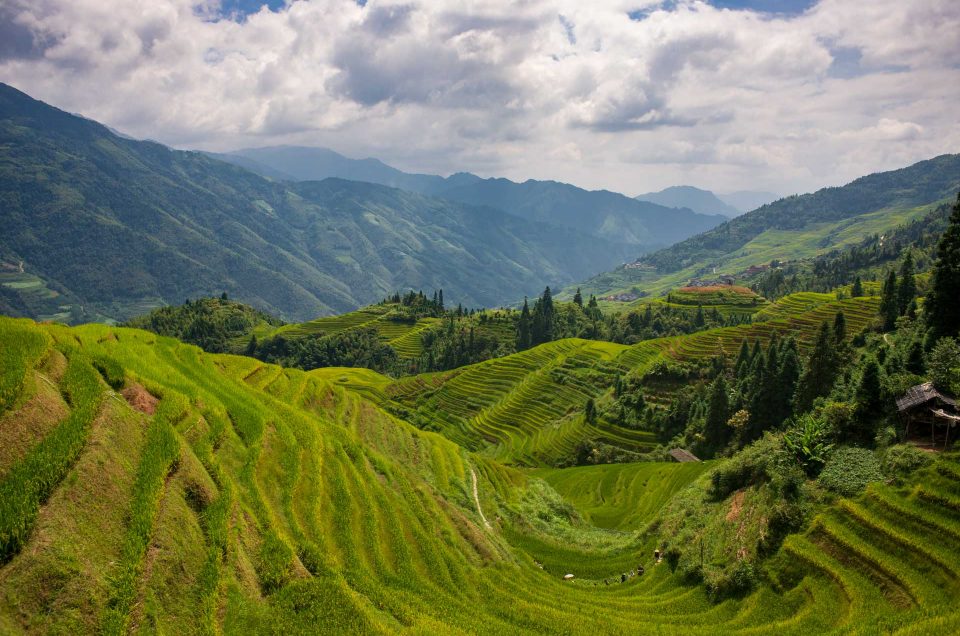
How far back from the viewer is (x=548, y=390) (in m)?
106

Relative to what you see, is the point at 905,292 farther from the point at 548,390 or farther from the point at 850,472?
the point at 850,472

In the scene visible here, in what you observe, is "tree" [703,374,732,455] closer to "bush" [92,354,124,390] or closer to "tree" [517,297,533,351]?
"bush" [92,354,124,390]

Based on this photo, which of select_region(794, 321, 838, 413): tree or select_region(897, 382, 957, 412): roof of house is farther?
select_region(794, 321, 838, 413): tree

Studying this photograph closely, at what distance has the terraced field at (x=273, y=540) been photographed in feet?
40.7

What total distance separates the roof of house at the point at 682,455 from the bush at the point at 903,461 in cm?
4622

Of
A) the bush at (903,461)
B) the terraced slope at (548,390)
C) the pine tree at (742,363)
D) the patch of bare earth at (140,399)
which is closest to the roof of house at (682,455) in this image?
the terraced slope at (548,390)

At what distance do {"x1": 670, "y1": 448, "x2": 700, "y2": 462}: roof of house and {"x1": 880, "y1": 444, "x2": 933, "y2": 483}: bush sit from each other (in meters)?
46.2

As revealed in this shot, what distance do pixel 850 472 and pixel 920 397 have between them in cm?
615

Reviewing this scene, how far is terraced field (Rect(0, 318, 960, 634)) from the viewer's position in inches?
488

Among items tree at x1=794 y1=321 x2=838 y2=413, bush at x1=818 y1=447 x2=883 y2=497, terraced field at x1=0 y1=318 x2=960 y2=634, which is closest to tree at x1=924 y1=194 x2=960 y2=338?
tree at x1=794 y1=321 x2=838 y2=413

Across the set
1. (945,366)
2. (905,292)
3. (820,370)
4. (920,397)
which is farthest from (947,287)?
(905,292)

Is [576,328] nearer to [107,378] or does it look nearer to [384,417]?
[384,417]

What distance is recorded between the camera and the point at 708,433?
6906cm

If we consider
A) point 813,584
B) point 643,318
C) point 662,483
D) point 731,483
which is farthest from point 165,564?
point 643,318
